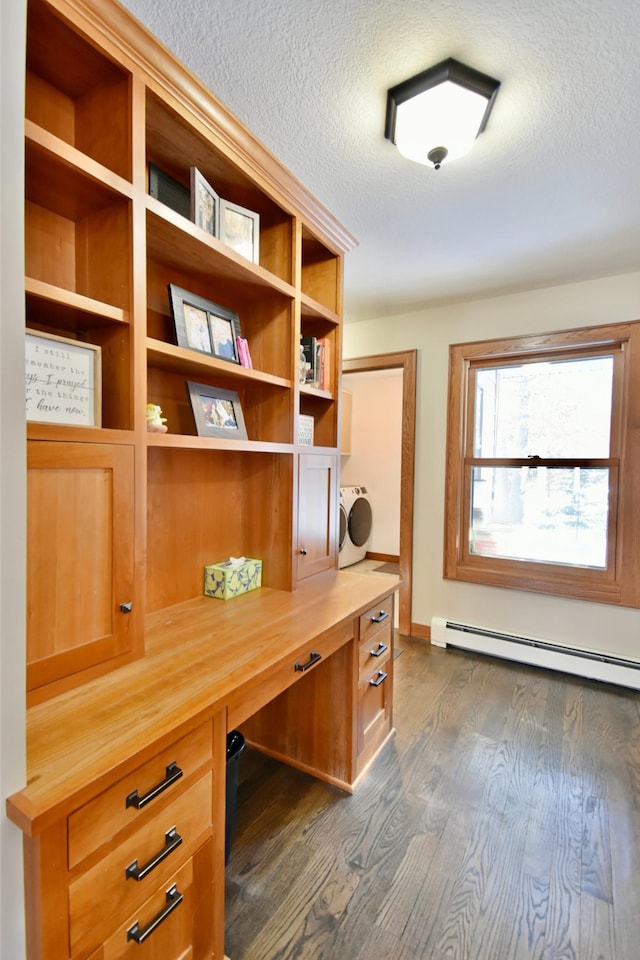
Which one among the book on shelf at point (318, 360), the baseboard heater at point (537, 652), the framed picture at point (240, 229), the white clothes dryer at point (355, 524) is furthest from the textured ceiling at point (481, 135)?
the white clothes dryer at point (355, 524)

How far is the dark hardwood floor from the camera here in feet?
3.91

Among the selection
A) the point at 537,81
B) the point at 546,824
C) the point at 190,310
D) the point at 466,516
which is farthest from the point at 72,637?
the point at 466,516

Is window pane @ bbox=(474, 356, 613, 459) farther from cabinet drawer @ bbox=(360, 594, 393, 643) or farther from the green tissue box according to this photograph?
the green tissue box

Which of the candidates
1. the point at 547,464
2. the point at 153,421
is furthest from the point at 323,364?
the point at 547,464

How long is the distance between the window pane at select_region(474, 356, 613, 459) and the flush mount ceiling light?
5.78ft

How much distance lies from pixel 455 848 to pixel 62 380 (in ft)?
6.28

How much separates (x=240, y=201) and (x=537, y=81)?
1.06 metres

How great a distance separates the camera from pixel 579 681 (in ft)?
8.59

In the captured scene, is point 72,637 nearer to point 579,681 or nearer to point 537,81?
point 537,81

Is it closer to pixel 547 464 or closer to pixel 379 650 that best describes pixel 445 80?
pixel 379 650

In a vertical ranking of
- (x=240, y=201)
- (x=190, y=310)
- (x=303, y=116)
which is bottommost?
(x=190, y=310)

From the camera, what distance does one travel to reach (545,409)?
2.82 m

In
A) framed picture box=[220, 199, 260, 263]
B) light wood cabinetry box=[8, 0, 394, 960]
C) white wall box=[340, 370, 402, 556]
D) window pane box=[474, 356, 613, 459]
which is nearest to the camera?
light wood cabinetry box=[8, 0, 394, 960]

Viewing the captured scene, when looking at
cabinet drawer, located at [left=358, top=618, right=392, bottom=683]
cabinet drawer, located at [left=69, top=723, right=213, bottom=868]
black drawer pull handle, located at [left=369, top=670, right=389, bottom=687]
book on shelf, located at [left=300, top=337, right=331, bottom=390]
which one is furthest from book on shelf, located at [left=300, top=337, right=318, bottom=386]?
cabinet drawer, located at [left=69, top=723, right=213, bottom=868]
